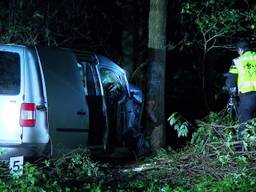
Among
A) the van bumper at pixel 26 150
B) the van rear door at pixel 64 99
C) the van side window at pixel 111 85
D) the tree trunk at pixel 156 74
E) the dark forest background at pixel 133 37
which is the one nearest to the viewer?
the van bumper at pixel 26 150

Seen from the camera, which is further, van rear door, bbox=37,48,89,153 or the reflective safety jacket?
the reflective safety jacket

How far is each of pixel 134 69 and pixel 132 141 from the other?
488 centimetres

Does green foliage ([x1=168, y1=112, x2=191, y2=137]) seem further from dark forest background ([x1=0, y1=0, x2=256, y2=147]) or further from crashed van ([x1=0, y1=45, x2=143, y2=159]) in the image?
dark forest background ([x1=0, y1=0, x2=256, y2=147])

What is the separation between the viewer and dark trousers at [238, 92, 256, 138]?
9812 millimetres

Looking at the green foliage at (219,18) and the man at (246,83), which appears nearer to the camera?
the man at (246,83)

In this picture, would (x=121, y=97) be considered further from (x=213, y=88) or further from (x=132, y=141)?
(x=213, y=88)

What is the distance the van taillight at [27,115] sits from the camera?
8.52m

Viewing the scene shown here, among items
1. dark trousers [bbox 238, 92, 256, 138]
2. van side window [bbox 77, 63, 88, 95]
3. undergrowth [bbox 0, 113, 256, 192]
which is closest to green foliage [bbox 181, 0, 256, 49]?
dark trousers [bbox 238, 92, 256, 138]

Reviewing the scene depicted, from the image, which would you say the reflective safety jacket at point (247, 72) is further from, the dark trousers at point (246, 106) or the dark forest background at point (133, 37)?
the dark forest background at point (133, 37)

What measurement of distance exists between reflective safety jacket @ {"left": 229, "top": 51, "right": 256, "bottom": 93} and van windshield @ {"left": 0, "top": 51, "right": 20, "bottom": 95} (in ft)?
11.2

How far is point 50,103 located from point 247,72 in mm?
3102

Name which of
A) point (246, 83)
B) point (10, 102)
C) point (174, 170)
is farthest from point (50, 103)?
point (246, 83)

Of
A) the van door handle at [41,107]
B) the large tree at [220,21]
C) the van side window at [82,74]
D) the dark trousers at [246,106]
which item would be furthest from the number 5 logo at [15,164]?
the large tree at [220,21]

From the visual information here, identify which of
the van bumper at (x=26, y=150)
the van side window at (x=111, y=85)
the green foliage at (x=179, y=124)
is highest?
the van side window at (x=111, y=85)
